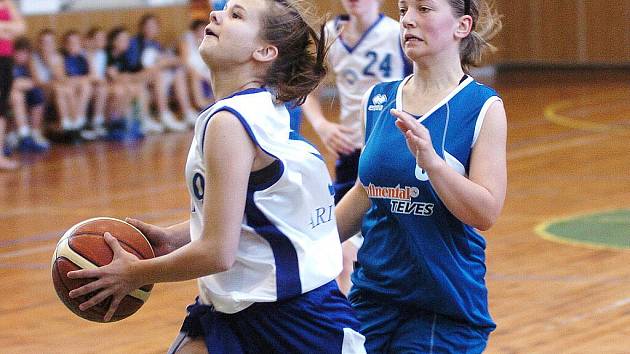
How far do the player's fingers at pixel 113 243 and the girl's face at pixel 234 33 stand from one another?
0.48 m

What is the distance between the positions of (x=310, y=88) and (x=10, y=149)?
374 inches

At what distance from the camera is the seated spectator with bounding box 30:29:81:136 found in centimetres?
→ 1187

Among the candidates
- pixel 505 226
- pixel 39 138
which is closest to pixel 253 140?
pixel 505 226

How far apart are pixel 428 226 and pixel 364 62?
273 cm

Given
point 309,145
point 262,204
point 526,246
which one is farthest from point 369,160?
point 526,246

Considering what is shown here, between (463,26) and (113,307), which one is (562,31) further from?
(113,307)

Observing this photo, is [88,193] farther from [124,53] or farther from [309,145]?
[309,145]

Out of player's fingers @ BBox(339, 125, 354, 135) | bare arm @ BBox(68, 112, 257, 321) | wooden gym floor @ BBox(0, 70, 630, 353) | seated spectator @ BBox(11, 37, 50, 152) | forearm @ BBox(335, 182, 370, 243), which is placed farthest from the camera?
seated spectator @ BBox(11, 37, 50, 152)

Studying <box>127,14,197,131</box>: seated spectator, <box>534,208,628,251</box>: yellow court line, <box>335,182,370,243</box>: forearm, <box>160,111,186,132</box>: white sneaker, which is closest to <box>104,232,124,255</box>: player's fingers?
<box>335,182,370,243</box>: forearm

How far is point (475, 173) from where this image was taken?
285 cm

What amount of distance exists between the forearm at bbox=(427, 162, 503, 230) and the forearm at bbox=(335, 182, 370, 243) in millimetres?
442

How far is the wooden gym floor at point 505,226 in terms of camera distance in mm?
4945

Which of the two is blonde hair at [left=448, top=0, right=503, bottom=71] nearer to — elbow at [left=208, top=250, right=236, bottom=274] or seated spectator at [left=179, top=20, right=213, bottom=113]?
elbow at [left=208, top=250, right=236, bottom=274]

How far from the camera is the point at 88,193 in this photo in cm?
913
